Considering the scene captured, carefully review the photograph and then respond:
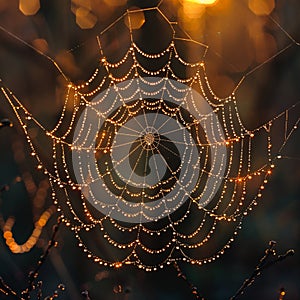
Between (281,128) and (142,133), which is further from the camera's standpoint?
(281,128)

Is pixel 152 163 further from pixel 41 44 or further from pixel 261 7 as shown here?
pixel 261 7

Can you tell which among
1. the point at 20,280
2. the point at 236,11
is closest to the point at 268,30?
the point at 236,11

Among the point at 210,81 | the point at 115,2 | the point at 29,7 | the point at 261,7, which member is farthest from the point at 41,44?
the point at 261,7

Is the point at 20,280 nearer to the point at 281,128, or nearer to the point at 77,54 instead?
the point at 77,54

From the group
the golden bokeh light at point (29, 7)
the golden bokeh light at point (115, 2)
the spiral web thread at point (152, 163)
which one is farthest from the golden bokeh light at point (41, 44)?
the golden bokeh light at point (115, 2)

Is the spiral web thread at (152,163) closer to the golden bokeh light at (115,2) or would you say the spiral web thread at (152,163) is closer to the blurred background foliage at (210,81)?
the blurred background foliage at (210,81)

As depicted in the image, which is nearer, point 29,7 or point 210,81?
point 210,81
